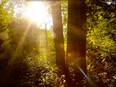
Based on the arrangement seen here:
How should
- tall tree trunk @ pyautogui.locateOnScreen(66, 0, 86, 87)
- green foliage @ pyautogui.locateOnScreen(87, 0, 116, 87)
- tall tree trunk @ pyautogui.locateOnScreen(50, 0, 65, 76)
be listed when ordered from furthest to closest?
green foliage @ pyautogui.locateOnScreen(87, 0, 116, 87), tall tree trunk @ pyautogui.locateOnScreen(50, 0, 65, 76), tall tree trunk @ pyautogui.locateOnScreen(66, 0, 86, 87)

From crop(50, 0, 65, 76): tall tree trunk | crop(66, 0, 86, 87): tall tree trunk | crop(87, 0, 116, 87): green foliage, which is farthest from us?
crop(87, 0, 116, 87): green foliage

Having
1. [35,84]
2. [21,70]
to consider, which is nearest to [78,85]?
[35,84]

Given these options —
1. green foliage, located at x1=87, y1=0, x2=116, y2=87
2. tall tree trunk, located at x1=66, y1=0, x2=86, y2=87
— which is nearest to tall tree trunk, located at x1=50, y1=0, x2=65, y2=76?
green foliage, located at x1=87, y1=0, x2=116, y2=87

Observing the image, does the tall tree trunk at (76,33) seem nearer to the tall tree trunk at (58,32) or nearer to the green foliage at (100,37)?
the tall tree trunk at (58,32)

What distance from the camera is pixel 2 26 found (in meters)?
32.9

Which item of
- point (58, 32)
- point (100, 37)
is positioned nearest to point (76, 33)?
point (58, 32)

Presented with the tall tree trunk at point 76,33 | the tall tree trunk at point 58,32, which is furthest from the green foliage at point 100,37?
the tall tree trunk at point 76,33

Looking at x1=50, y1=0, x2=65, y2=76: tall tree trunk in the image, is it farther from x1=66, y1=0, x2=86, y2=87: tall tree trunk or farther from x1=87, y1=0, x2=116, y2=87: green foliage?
x1=66, y1=0, x2=86, y2=87: tall tree trunk

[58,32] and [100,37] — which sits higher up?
[58,32]

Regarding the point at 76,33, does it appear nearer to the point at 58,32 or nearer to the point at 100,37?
the point at 58,32

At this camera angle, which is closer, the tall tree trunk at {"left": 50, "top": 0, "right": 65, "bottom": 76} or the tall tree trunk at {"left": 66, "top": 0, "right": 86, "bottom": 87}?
the tall tree trunk at {"left": 66, "top": 0, "right": 86, "bottom": 87}

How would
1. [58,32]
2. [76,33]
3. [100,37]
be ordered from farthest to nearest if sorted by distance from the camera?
[100,37] → [58,32] → [76,33]

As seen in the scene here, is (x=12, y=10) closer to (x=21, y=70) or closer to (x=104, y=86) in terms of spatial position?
(x=21, y=70)

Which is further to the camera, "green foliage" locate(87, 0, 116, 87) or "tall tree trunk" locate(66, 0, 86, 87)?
"green foliage" locate(87, 0, 116, 87)
